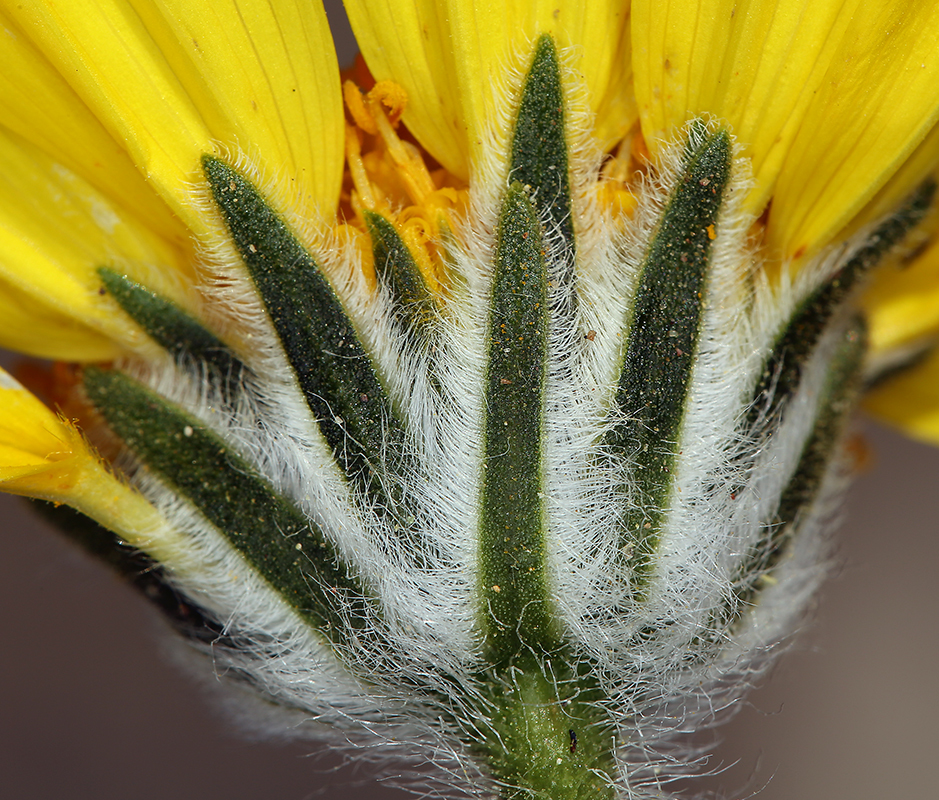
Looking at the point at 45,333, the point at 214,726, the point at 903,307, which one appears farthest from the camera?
the point at 214,726

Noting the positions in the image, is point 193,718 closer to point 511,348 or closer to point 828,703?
point 828,703

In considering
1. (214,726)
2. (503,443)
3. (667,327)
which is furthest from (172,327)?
(214,726)

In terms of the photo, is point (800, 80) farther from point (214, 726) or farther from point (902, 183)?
point (214, 726)

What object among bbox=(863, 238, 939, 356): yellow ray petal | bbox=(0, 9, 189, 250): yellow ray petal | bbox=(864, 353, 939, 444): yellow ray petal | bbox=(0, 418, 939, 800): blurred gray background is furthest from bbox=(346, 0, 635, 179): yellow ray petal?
bbox=(0, 418, 939, 800): blurred gray background

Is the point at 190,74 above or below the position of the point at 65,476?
above

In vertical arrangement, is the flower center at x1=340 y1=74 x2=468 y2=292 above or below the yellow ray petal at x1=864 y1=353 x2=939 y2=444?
above

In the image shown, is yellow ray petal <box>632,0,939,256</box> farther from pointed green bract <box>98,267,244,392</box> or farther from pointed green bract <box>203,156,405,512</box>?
pointed green bract <box>98,267,244,392</box>

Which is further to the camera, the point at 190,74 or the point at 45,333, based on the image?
the point at 45,333
